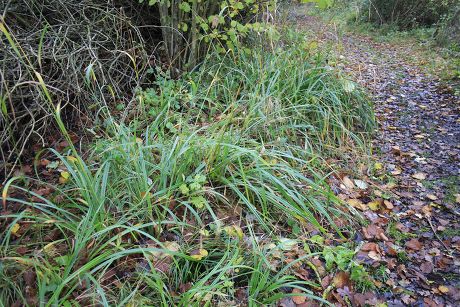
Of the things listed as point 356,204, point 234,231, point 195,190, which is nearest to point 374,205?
point 356,204

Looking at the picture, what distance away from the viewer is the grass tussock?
176cm

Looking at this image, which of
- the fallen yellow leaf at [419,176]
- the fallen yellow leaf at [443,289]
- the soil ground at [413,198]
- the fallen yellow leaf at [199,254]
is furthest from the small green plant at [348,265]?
the fallen yellow leaf at [419,176]

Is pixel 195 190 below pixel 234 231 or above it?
above

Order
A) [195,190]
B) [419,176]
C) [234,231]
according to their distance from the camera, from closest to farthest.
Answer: [234,231] → [195,190] → [419,176]

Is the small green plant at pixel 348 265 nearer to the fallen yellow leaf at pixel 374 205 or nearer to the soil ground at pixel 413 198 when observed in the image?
the soil ground at pixel 413 198

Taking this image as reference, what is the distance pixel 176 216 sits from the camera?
2.21 metres

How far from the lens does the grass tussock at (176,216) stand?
1759 mm

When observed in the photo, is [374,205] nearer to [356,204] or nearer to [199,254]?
[356,204]

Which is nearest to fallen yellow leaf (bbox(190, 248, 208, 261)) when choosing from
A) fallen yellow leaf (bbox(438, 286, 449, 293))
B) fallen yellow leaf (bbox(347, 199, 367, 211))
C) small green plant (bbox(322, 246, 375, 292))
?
small green plant (bbox(322, 246, 375, 292))

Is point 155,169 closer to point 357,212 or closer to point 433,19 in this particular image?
point 357,212

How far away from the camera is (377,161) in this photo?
134 inches

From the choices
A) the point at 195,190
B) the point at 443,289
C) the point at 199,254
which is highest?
the point at 195,190

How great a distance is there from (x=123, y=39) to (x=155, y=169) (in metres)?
1.93

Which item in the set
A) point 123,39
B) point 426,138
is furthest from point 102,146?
point 426,138
